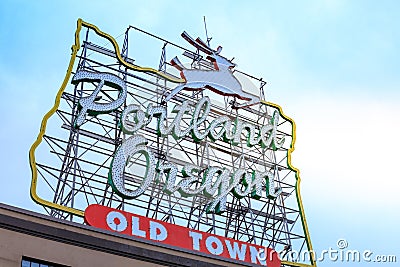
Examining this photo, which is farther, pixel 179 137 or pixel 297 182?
pixel 297 182

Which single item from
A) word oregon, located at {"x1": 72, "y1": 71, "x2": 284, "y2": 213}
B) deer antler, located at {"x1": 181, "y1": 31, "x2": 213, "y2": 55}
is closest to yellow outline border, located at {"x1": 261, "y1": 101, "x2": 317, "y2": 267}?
word oregon, located at {"x1": 72, "y1": 71, "x2": 284, "y2": 213}

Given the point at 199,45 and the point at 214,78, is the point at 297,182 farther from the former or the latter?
the point at 199,45

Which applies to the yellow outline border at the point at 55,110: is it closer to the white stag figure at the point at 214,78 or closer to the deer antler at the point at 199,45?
the white stag figure at the point at 214,78

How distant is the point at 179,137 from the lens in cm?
3175

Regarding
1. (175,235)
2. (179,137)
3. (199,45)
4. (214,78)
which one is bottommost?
(175,235)

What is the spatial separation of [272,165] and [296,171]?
1149mm

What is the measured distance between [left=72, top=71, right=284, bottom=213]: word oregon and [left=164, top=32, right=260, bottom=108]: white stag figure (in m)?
0.93

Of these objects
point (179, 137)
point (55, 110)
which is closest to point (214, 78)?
point (179, 137)

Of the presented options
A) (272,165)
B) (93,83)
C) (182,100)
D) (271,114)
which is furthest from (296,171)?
(93,83)

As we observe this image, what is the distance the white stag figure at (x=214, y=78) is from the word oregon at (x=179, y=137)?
36.6 inches

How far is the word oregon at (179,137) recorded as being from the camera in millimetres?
28906

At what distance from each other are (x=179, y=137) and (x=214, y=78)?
4.41m

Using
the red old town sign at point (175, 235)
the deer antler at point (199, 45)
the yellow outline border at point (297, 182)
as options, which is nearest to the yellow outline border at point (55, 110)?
the yellow outline border at point (297, 182)

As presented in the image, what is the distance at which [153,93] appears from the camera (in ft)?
115
